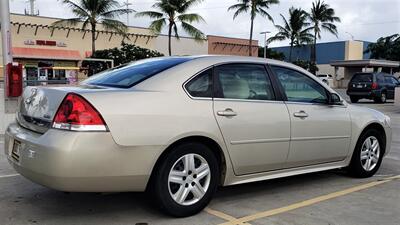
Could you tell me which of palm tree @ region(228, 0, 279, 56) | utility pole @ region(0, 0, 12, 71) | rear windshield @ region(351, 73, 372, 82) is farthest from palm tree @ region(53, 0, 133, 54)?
utility pole @ region(0, 0, 12, 71)

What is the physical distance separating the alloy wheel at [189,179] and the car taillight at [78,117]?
0.83 meters

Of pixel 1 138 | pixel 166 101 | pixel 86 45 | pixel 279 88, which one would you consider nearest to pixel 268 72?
pixel 279 88

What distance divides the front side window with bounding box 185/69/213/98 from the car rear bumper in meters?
0.71

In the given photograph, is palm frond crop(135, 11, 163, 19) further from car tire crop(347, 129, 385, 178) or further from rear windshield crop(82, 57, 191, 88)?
rear windshield crop(82, 57, 191, 88)

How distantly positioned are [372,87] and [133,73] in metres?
21.6

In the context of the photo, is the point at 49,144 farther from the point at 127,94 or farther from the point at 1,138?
the point at 1,138

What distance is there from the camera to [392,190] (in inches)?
225

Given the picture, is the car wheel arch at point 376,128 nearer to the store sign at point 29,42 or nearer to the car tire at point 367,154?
the car tire at point 367,154

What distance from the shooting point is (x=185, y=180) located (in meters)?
4.47

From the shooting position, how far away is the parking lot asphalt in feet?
14.7

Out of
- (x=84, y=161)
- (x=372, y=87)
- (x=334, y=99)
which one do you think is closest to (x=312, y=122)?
(x=334, y=99)

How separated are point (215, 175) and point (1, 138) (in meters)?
6.70

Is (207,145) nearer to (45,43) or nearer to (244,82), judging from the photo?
(244,82)

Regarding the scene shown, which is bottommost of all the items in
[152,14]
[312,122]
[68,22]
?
[312,122]
